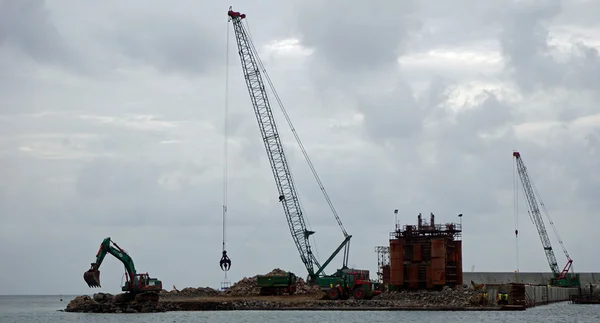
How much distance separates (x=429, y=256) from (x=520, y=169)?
6637 centimetres

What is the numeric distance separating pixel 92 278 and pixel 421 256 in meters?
39.8

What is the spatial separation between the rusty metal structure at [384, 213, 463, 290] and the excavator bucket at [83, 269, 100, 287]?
36933 mm

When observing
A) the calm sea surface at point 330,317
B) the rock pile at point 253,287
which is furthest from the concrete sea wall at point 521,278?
the calm sea surface at point 330,317

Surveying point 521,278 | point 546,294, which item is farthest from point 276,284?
point 521,278

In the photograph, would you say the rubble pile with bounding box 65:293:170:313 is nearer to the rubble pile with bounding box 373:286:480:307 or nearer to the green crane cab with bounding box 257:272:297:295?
the green crane cab with bounding box 257:272:297:295

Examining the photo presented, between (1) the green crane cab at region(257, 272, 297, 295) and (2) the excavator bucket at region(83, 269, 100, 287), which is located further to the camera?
(1) the green crane cab at region(257, 272, 297, 295)

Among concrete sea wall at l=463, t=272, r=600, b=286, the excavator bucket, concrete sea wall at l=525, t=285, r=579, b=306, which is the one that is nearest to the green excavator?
the excavator bucket

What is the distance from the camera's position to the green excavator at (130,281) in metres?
85.6

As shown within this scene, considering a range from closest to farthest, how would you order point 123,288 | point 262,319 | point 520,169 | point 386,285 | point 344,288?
point 262,319 < point 123,288 < point 344,288 < point 386,285 < point 520,169

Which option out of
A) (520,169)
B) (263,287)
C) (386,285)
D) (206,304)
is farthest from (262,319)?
(520,169)

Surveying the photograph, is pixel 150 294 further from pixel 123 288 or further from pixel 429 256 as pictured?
pixel 429 256

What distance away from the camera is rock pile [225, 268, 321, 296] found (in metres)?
112

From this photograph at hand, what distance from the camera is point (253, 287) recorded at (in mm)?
113438

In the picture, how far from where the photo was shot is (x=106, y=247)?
283 feet
